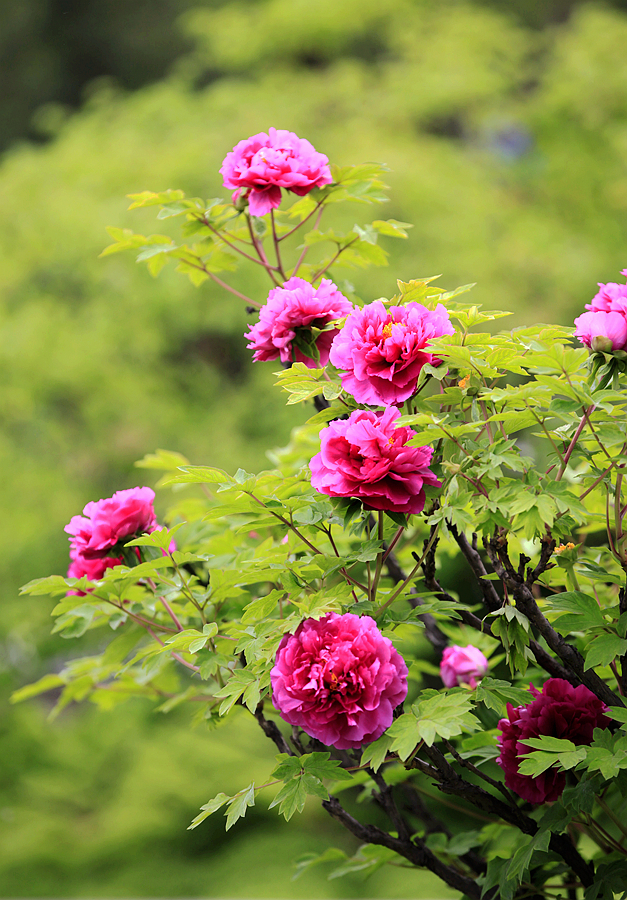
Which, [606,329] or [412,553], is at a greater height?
[606,329]

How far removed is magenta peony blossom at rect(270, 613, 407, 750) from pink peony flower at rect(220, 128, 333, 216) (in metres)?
0.46

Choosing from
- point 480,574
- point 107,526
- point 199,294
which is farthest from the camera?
point 199,294

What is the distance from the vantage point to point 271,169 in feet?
2.73

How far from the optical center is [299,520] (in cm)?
67

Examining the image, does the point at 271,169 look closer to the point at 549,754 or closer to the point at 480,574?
the point at 480,574

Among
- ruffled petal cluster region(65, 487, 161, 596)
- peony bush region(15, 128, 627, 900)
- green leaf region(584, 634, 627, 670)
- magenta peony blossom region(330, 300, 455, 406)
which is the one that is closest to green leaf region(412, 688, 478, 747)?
peony bush region(15, 128, 627, 900)

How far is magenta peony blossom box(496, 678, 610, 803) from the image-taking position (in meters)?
0.72

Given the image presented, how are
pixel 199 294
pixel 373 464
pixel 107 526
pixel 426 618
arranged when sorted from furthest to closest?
pixel 199 294
pixel 426 618
pixel 107 526
pixel 373 464

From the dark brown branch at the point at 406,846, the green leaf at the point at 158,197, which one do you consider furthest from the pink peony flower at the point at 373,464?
the green leaf at the point at 158,197

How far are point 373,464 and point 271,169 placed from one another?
40cm

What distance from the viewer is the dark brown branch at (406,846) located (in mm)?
751

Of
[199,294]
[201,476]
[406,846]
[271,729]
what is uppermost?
[201,476]

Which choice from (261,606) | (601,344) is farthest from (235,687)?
(601,344)

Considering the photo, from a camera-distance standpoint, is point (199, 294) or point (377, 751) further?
point (199, 294)
